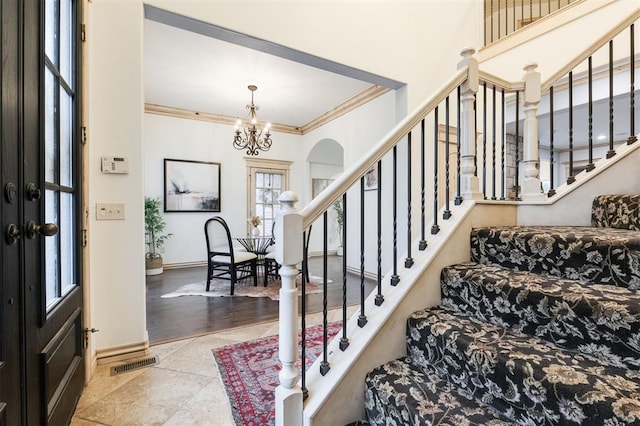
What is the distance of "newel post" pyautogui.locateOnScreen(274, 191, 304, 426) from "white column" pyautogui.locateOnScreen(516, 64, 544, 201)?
164 centimetres

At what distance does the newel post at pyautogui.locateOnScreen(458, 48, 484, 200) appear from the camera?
1.74 meters

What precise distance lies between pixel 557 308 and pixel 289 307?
962 mm

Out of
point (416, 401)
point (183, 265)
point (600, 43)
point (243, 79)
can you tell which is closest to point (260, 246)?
point (183, 265)

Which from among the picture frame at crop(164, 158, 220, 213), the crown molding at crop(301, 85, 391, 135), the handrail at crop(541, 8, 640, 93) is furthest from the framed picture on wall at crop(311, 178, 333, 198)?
the handrail at crop(541, 8, 640, 93)

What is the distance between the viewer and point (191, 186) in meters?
5.72

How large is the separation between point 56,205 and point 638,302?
2267 millimetres

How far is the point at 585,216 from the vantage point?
181cm

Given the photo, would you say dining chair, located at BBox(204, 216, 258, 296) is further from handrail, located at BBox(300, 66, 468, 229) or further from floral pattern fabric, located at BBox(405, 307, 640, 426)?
floral pattern fabric, located at BBox(405, 307, 640, 426)

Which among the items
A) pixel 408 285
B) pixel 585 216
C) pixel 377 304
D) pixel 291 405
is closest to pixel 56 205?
pixel 291 405

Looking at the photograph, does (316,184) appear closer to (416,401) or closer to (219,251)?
(219,251)

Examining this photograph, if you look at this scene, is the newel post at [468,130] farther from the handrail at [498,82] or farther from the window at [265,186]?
the window at [265,186]

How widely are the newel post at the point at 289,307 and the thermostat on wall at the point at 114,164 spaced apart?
4.66ft

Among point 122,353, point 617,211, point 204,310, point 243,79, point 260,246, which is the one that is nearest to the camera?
point 617,211

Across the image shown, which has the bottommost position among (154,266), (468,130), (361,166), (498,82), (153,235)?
(154,266)
